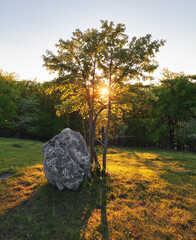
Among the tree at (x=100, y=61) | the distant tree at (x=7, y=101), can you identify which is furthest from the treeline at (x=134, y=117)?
the tree at (x=100, y=61)

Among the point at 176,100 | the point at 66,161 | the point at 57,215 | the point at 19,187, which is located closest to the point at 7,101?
the point at 19,187

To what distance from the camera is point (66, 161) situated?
907cm

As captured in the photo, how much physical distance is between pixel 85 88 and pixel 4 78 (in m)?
45.3

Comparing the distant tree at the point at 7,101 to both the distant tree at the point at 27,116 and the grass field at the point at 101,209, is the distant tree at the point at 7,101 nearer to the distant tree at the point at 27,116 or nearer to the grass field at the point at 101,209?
the distant tree at the point at 27,116

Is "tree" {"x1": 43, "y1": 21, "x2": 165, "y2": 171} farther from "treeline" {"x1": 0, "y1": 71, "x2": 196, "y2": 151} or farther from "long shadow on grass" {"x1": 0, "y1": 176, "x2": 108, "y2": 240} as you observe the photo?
"treeline" {"x1": 0, "y1": 71, "x2": 196, "y2": 151}

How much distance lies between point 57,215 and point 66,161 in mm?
3027

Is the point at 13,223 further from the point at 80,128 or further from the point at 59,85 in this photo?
the point at 80,128

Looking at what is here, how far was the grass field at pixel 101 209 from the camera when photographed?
6.00 m

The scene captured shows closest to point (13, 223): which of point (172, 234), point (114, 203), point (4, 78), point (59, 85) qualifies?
point (114, 203)

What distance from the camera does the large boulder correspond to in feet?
28.6

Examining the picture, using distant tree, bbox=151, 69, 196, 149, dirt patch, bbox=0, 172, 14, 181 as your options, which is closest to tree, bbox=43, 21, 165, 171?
dirt patch, bbox=0, 172, 14, 181

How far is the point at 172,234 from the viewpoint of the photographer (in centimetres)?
583

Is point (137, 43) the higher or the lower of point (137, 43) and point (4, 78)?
the lower

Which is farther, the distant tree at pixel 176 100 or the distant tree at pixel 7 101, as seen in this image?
the distant tree at pixel 7 101
